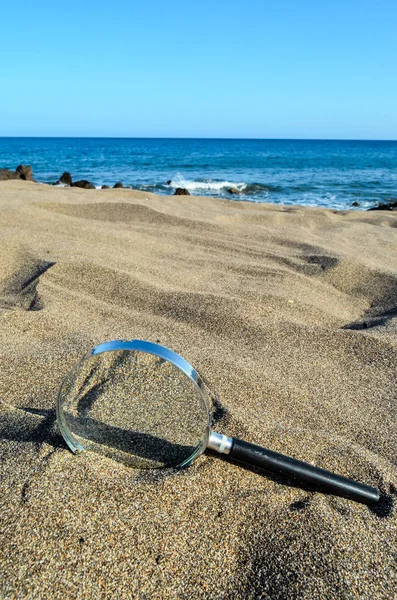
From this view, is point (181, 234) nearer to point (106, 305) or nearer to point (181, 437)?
point (106, 305)

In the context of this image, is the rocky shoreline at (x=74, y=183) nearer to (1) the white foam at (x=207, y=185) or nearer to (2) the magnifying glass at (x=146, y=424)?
(1) the white foam at (x=207, y=185)

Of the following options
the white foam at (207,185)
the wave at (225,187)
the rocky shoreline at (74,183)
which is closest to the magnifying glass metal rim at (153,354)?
the rocky shoreline at (74,183)

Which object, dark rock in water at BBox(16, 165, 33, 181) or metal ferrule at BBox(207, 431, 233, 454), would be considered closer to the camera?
metal ferrule at BBox(207, 431, 233, 454)

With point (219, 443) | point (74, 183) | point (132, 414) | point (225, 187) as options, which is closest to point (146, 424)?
point (132, 414)

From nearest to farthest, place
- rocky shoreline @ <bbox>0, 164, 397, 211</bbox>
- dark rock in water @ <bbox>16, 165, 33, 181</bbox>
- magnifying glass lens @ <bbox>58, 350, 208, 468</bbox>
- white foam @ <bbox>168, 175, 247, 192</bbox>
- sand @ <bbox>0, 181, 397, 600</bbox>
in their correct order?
sand @ <bbox>0, 181, 397, 600</bbox> < magnifying glass lens @ <bbox>58, 350, 208, 468</bbox> < rocky shoreline @ <bbox>0, 164, 397, 211</bbox> < dark rock in water @ <bbox>16, 165, 33, 181</bbox> < white foam @ <bbox>168, 175, 247, 192</bbox>

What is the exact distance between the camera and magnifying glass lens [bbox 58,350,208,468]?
1.35 meters

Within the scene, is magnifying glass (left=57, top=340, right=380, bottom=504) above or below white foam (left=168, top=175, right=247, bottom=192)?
above

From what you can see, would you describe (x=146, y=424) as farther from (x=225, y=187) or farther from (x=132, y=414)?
(x=225, y=187)

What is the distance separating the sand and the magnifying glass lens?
2.0 inches

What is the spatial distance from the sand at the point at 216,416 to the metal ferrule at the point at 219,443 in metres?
0.10

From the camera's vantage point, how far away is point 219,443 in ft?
4.59

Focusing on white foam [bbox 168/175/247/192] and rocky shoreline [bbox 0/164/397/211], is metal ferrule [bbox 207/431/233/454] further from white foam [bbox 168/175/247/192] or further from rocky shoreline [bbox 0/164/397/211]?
white foam [bbox 168/175/247/192]

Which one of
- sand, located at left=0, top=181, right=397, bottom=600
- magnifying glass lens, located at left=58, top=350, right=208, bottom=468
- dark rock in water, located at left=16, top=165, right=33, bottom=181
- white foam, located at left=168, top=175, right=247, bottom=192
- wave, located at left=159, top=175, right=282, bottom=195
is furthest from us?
white foam, located at left=168, top=175, right=247, bottom=192

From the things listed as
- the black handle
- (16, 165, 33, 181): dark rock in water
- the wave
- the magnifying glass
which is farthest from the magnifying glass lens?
the wave
